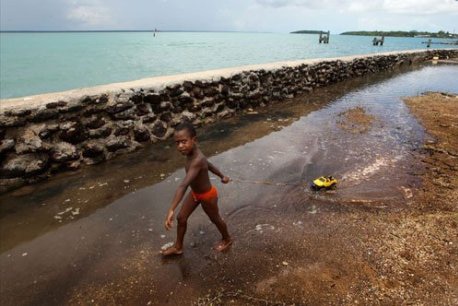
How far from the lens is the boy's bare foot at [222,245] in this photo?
3582 millimetres

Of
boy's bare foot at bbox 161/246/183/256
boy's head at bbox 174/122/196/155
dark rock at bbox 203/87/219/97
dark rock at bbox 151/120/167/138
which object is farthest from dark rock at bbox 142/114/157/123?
boy's head at bbox 174/122/196/155

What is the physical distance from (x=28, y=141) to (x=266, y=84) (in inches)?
292

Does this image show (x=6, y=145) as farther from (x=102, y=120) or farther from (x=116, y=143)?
(x=116, y=143)

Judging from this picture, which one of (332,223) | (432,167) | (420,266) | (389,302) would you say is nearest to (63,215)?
(332,223)

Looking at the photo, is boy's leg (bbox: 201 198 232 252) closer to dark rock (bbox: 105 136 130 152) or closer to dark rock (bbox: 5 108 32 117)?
dark rock (bbox: 105 136 130 152)

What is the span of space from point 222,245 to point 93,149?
3.39m

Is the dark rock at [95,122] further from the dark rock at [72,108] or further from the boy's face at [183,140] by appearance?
the boy's face at [183,140]

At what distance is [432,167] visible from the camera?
5.68m

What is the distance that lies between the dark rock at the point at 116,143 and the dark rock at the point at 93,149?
150 millimetres

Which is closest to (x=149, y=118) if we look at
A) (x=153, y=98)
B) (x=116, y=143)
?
(x=153, y=98)

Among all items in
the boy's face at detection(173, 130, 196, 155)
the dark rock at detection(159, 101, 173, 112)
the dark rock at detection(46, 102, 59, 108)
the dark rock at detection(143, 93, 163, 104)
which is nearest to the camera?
the boy's face at detection(173, 130, 196, 155)

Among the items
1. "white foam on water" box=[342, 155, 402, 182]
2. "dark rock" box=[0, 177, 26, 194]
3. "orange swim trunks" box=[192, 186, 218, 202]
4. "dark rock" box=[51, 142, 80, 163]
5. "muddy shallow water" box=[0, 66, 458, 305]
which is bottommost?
"muddy shallow water" box=[0, 66, 458, 305]

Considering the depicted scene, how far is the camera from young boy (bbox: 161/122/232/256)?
121 inches

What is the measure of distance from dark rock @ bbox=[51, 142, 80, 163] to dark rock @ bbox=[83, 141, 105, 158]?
0.60ft
